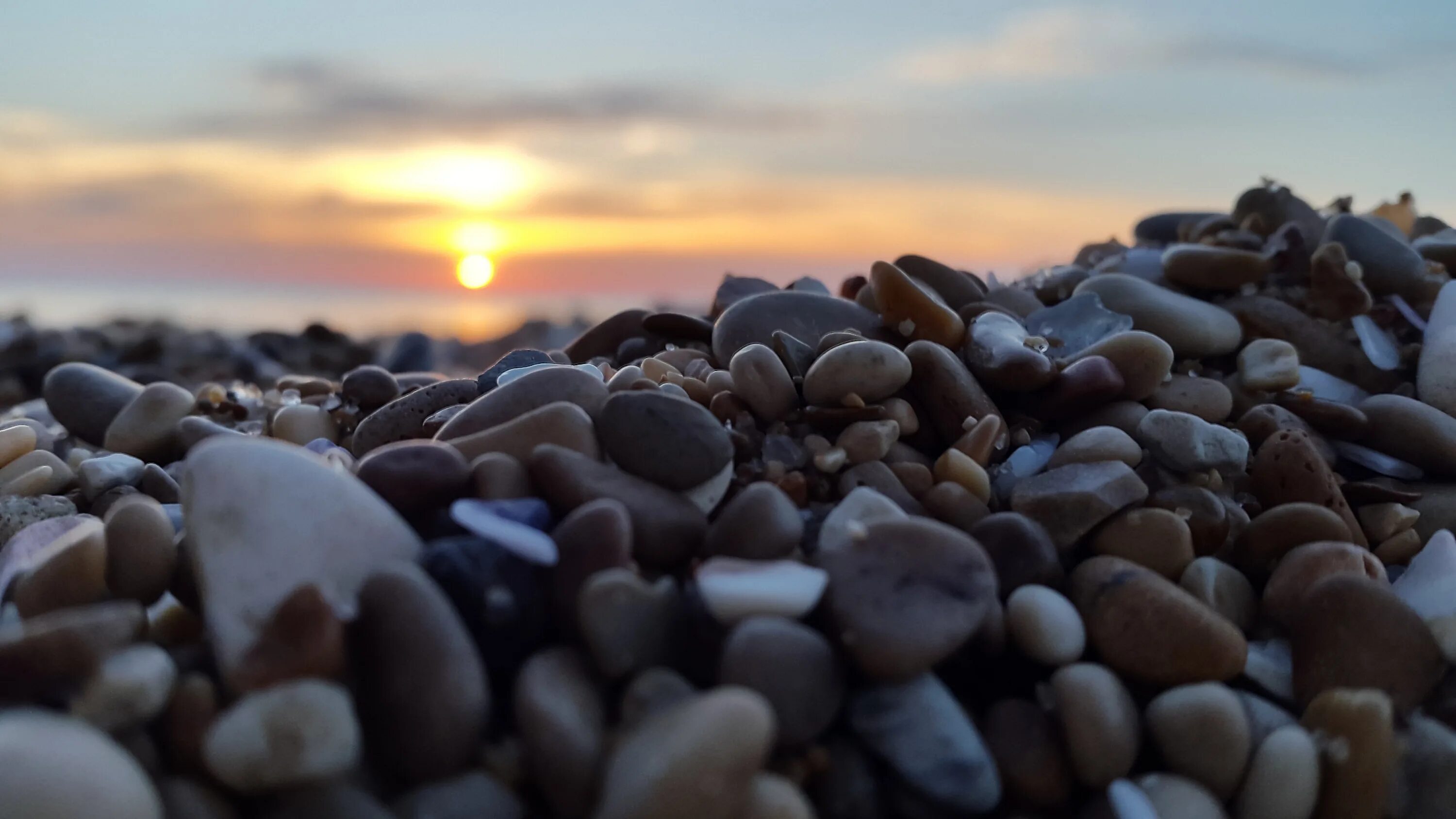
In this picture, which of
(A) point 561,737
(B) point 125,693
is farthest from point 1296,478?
(B) point 125,693

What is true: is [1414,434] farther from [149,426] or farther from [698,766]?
[149,426]

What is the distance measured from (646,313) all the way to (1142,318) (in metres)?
1.45

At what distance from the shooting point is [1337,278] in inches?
116

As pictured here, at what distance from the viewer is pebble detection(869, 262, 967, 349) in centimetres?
245

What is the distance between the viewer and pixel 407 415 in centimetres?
231

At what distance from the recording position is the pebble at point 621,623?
1.38 m

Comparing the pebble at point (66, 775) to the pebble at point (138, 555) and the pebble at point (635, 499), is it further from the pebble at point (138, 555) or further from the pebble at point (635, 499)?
the pebble at point (635, 499)

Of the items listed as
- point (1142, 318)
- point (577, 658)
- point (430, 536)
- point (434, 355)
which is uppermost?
point (1142, 318)

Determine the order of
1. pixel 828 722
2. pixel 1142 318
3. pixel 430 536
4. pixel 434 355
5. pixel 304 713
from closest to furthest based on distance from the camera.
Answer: pixel 304 713, pixel 828 722, pixel 430 536, pixel 1142 318, pixel 434 355

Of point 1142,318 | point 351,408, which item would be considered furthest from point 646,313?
point 1142,318

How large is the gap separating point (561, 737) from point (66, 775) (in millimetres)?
588

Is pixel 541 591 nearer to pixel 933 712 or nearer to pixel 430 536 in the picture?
pixel 430 536

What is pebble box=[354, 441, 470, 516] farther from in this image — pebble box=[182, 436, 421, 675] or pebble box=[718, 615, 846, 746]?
pebble box=[718, 615, 846, 746]

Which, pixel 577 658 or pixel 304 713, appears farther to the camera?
pixel 577 658
